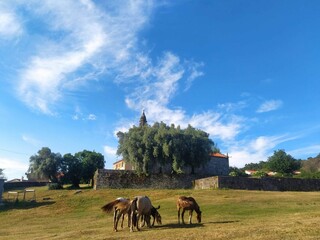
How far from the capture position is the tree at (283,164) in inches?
3831

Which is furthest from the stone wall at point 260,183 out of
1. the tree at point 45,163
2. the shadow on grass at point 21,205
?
the tree at point 45,163

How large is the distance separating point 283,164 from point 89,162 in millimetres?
55187

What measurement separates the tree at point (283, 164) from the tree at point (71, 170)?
55.3m

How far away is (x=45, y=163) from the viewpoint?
76688 mm

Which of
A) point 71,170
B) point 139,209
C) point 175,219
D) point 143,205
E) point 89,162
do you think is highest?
point 89,162

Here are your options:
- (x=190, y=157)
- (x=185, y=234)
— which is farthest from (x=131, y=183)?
(x=185, y=234)

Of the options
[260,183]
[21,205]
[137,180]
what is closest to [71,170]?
[137,180]

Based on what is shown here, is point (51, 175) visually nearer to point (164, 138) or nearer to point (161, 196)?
point (164, 138)

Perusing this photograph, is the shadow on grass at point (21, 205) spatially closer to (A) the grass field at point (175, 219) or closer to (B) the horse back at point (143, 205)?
→ (A) the grass field at point (175, 219)

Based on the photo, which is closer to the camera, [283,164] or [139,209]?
[139,209]

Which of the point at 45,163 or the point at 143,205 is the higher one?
the point at 45,163

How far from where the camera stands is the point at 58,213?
34.2m

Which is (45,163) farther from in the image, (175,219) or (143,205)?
(143,205)

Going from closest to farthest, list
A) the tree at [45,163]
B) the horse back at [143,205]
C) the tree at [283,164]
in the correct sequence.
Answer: the horse back at [143,205] < the tree at [45,163] < the tree at [283,164]
